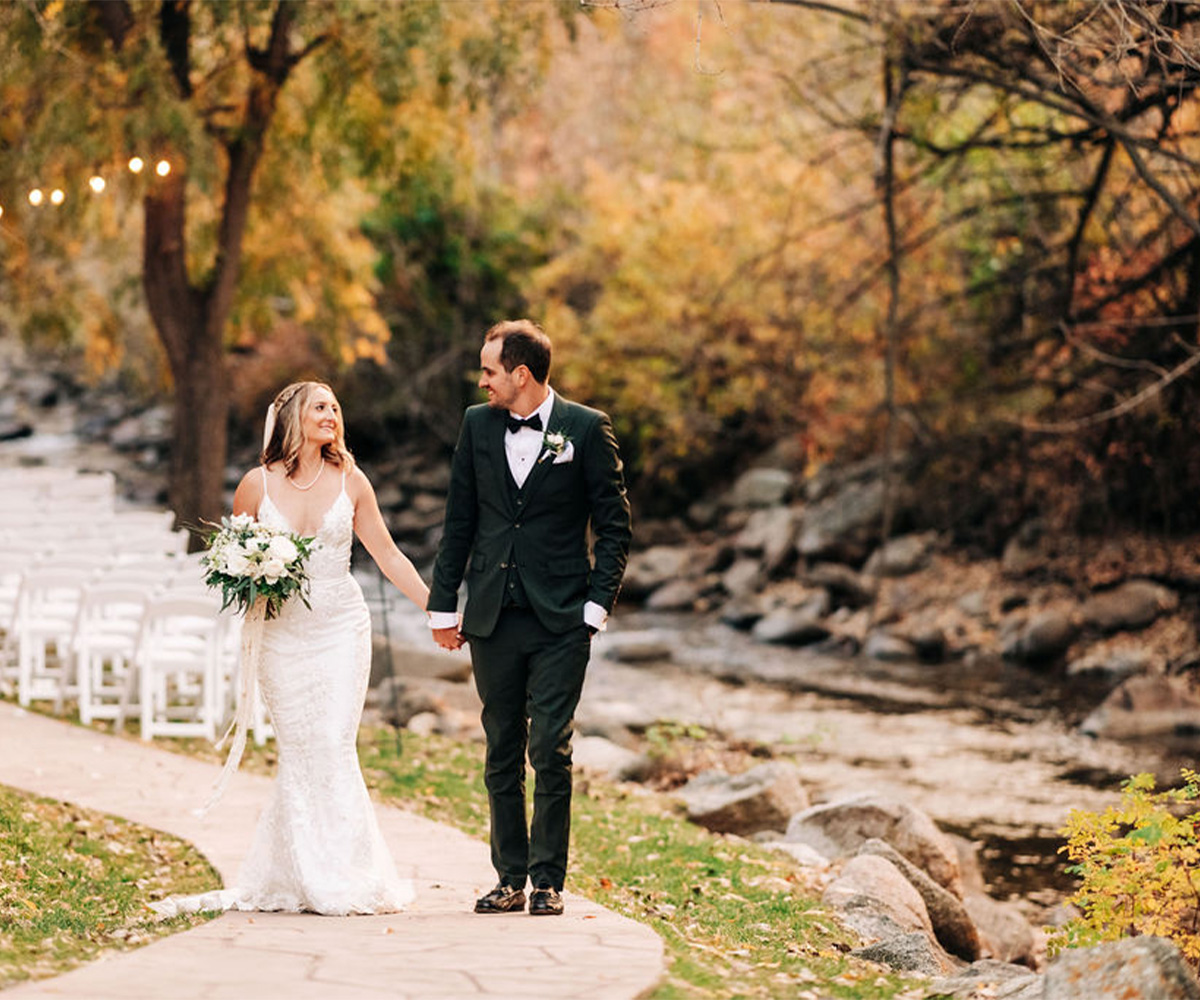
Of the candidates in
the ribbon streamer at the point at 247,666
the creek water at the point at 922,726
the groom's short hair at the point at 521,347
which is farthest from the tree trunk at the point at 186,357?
the groom's short hair at the point at 521,347

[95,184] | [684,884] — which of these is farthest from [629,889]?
[95,184]

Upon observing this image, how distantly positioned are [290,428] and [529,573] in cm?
138

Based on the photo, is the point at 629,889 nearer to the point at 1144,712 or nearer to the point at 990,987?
the point at 990,987

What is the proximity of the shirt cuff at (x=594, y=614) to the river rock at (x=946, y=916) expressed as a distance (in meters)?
3.49

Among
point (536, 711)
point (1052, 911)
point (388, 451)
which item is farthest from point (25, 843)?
point (388, 451)

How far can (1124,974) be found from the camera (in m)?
5.25

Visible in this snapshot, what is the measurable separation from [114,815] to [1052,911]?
5990mm

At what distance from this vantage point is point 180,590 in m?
12.2

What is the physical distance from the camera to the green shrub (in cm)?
640

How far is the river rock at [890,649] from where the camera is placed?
21.6 meters

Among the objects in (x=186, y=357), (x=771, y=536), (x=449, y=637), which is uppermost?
(x=186, y=357)

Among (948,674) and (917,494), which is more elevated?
(917,494)

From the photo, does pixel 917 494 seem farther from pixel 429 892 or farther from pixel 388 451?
pixel 429 892

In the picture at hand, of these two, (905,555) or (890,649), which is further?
(905,555)
